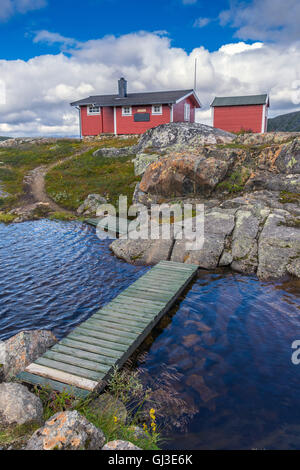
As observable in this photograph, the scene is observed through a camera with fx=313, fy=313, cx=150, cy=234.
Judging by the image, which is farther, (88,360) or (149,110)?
(149,110)

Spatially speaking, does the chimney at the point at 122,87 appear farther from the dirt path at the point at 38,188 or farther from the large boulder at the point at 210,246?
the large boulder at the point at 210,246

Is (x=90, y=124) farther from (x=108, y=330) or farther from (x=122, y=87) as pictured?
(x=108, y=330)

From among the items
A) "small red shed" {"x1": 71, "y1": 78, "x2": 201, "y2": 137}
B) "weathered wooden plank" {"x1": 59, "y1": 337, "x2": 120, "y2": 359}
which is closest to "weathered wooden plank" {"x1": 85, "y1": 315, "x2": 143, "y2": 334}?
"weathered wooden plank" {"x1": 59, "y1": 337, "x2": 120, "y2": 359}

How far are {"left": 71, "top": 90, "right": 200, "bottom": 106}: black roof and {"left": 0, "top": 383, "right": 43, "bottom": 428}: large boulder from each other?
38.9 m

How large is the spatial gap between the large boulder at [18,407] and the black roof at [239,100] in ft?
149

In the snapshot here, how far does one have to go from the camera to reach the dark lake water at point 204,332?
565 centimetres

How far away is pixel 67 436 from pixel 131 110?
42933mm

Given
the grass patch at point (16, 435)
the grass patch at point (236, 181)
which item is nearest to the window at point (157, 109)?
the grass patch at point (236, 181)

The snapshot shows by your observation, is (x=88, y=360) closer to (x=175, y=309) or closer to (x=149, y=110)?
(x=175, y=309)

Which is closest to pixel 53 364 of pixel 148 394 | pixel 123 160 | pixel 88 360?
pixel 88 360

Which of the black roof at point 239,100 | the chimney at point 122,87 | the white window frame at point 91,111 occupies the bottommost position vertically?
the white window frame at point 91,111

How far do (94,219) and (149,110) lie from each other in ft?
85.3

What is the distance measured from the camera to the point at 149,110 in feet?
136

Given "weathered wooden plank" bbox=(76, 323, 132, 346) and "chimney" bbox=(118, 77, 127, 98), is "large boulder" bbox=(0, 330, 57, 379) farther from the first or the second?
"chimney" bbox=(118, 77, 127, 98)
